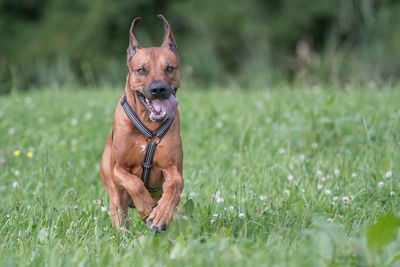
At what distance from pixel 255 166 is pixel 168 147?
5.11 ft

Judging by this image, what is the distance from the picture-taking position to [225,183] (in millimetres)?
4035

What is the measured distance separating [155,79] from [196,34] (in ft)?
33.1

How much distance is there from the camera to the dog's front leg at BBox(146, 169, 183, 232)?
2.67m

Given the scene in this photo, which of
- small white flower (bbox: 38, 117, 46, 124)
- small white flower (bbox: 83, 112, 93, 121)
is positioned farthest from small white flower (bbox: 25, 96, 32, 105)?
small white flower (bbox: 83, 112, 93, 121)

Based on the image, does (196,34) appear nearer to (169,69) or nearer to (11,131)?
(11,131)

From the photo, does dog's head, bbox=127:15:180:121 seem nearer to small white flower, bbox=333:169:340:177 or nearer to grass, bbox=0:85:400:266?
grass, bbox=0:85:400:266

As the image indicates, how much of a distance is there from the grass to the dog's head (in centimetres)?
61

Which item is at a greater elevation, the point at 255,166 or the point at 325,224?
the point at 325,224

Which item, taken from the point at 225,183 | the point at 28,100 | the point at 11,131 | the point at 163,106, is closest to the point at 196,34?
the point at 28,100

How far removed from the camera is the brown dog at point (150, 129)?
283cm

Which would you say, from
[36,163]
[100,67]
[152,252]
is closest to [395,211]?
[152,252]

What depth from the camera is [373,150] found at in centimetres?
445

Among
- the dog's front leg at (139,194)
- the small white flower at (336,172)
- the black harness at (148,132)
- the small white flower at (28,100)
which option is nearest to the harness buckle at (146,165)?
the black harness at (148,132)

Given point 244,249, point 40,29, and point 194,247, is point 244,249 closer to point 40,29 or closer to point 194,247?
point 194,247
